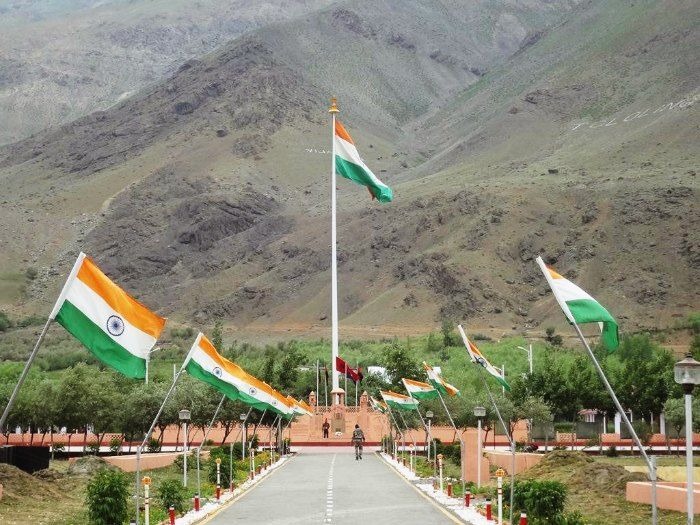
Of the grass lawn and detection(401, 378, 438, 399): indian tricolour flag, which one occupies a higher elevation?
detection(401, 378, 438, 399): indian tricolour flag

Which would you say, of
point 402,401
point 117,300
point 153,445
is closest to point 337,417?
point 153,445

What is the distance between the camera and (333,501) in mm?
31125

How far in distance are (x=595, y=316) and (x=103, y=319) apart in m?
7.24

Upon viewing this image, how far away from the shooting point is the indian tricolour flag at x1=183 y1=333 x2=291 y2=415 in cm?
2681

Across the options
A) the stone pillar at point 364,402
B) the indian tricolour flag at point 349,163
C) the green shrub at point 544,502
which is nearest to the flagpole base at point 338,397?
the stone pillar at point 364,402

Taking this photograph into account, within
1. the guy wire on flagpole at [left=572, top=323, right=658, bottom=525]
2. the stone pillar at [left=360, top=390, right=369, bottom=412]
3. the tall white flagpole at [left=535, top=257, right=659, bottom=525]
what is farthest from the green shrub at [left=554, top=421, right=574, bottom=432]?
the guy wire on flagpole at [left=572, top=323, right=658, bottom=525]

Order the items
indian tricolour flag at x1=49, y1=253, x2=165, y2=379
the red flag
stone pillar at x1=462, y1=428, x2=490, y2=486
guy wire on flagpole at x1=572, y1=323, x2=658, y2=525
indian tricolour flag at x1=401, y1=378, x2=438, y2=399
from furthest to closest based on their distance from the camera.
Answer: the red flag, indian tricolour flag at x1=401, y1=378, x2=438, y2=399, stone pillar at x1=462, y1=428, x2=490, y2=486, guy wire on flagpole at x1=572, y1=323, x2=658, y2=525, indian tricolour flag at x1=49, y1=253, x2=165, y2=379

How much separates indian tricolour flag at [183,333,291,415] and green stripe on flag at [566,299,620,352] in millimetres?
8499

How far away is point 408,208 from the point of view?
6575 inches

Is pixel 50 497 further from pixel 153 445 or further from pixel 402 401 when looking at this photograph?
pixel 153 445

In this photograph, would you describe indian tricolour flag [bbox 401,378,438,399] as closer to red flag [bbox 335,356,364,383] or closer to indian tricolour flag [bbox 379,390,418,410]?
indian tricolour flag [bbox 379,390,418,410]

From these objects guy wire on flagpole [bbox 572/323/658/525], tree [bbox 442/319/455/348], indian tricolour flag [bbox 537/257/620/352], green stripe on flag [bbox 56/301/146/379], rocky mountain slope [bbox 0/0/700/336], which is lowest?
guy wire on flagpole [bbox 572/323/658/525]

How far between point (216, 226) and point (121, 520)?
169 meters

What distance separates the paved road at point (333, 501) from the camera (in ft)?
85.9
